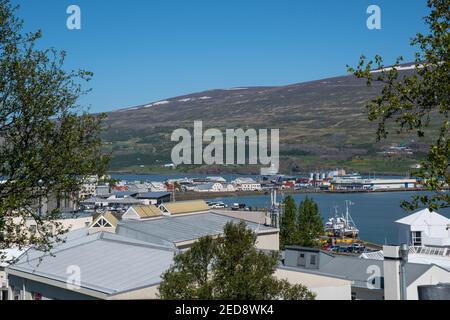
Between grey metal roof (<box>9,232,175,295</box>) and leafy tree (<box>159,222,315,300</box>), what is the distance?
5.58 feet

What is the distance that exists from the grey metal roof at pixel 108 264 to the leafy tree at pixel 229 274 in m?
1.70

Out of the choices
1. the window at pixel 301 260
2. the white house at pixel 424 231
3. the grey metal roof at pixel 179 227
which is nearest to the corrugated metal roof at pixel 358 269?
the window at pixel 301 260

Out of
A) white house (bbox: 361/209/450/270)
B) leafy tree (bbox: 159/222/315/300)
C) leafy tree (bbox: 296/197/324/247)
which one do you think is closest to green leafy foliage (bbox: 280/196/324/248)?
leafy tree (bbox: 296/197/324/247)

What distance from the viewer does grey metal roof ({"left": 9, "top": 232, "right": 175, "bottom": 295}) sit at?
6.07 metres

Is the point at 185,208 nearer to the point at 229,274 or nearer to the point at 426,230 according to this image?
the point at 426,230

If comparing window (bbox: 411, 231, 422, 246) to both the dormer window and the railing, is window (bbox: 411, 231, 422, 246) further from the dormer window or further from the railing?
the railing

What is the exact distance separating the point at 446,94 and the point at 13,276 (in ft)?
21.5

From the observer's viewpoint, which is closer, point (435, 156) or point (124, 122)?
point (435, 156)

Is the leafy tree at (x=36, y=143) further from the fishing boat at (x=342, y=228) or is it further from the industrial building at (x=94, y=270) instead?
the fishing boat at (x=342, y=228)

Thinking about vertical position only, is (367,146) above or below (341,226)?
above

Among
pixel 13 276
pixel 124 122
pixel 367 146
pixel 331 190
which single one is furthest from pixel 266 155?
pixel 13 276
